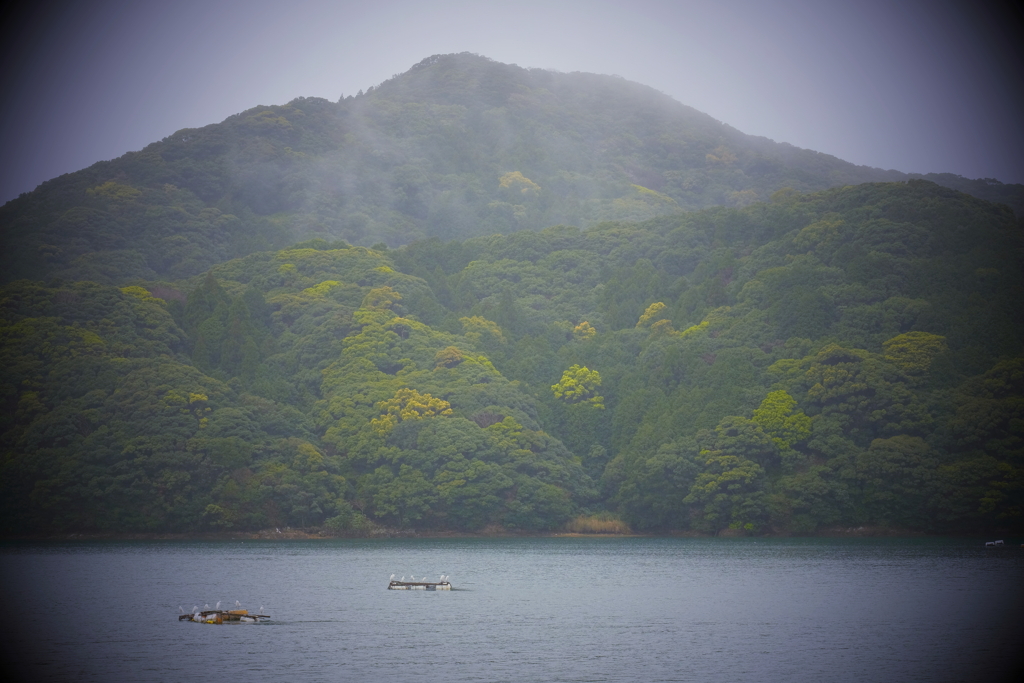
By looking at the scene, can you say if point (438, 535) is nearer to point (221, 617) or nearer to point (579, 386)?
point (579, 386)

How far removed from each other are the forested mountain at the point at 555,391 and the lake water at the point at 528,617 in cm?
1341

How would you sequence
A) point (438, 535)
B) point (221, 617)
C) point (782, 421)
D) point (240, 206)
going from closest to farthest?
point (221, 617) < point (782, 421) < point (438, 535) < point (240, 206)

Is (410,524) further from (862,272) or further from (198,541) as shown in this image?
(862,272)

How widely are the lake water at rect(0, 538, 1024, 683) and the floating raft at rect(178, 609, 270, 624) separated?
0.35 metres

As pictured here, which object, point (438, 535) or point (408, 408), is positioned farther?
point (408, 408)

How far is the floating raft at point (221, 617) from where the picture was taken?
42250 millimetres

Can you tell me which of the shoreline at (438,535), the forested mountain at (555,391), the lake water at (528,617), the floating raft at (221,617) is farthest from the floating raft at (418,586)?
the shoreline at (438,535)

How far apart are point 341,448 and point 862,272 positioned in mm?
59374

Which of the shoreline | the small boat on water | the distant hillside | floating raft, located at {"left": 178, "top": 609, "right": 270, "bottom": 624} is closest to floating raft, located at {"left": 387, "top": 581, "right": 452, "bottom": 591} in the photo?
the small boat on water

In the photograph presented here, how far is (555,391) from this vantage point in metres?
115

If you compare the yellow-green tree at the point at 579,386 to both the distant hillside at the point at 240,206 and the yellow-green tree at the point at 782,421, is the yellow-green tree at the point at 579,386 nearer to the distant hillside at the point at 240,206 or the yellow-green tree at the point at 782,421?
the yellow-green tree at the point at 782,421

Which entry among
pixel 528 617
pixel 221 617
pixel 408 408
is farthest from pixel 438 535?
pixel 221 617

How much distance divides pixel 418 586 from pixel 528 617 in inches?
431

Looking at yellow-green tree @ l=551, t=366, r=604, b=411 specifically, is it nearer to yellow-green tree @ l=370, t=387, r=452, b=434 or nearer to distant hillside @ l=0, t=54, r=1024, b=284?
yellow-green tree @ l=370, t=387, r=452, b=434
